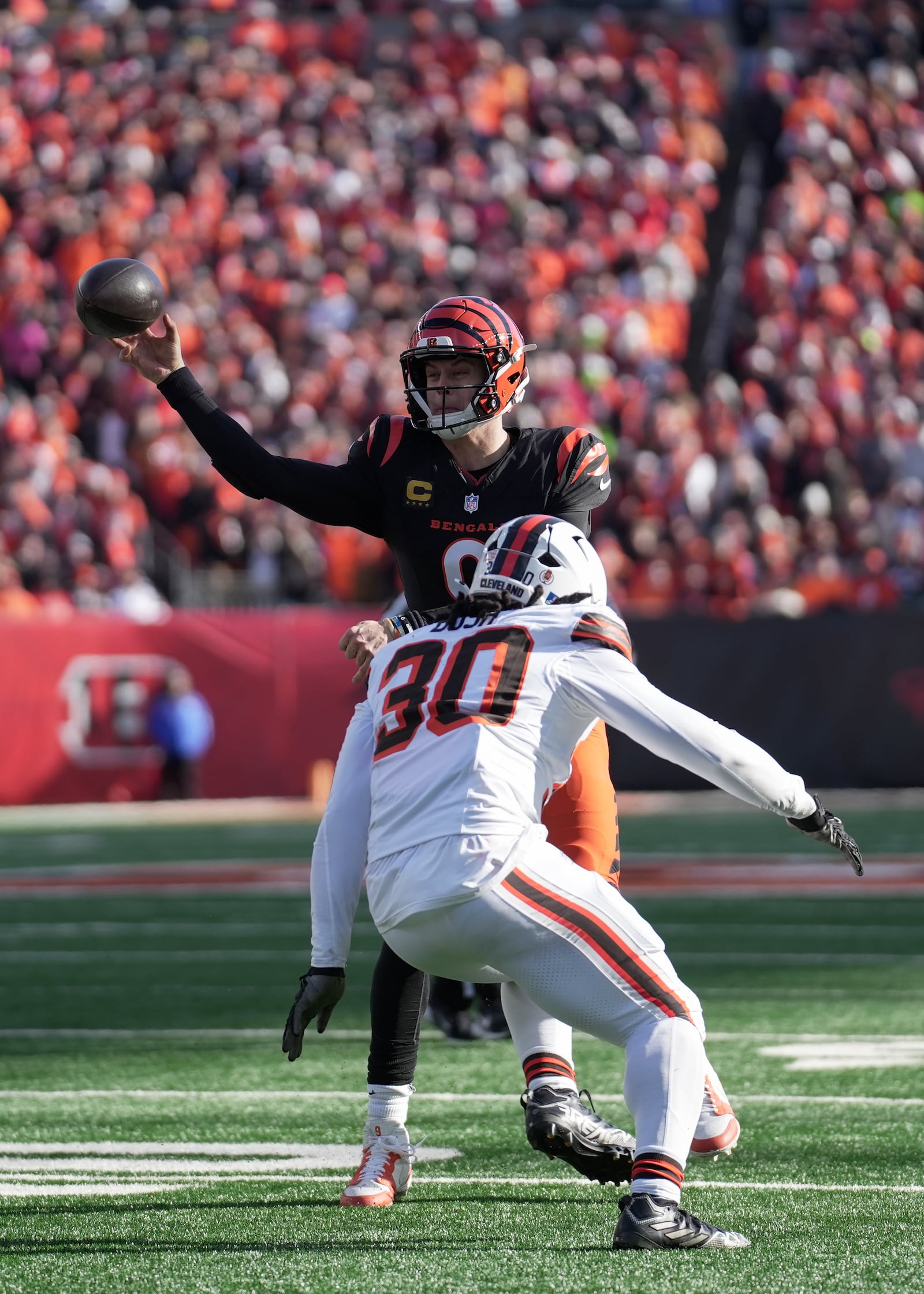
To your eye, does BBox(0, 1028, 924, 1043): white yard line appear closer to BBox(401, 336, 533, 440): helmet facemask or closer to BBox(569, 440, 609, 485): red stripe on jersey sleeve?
BBox(569, 440, 609, 485): red stripe on jersey sleeve

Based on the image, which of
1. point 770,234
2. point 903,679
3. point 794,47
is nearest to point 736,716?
point 903,679

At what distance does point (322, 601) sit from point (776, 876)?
246 inches

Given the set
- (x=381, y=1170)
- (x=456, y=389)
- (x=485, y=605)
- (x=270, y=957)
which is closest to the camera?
(x=485, y=605)

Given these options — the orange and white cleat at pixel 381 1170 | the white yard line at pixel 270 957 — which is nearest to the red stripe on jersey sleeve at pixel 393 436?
the orange and white cleat at pixel 381 1170

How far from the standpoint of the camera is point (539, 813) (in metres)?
3.68

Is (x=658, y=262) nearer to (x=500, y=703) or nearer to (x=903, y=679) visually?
(x=903, y=679)

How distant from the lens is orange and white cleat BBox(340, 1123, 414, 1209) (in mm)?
3865

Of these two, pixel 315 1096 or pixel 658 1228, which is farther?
pixel 315 1096

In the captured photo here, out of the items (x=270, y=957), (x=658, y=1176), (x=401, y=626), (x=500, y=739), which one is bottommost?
(x=270, y=957)

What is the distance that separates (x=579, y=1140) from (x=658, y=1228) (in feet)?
1.53

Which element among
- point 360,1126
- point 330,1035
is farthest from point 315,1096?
point 330,1035

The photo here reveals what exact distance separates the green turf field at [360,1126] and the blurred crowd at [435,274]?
300 inches

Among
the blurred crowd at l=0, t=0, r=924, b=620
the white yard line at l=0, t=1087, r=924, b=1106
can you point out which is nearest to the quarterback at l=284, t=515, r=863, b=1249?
the white yard line at l=0, t=1087, r=924, b=1106

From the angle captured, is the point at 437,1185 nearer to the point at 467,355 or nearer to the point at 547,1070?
the point at 547,1070
